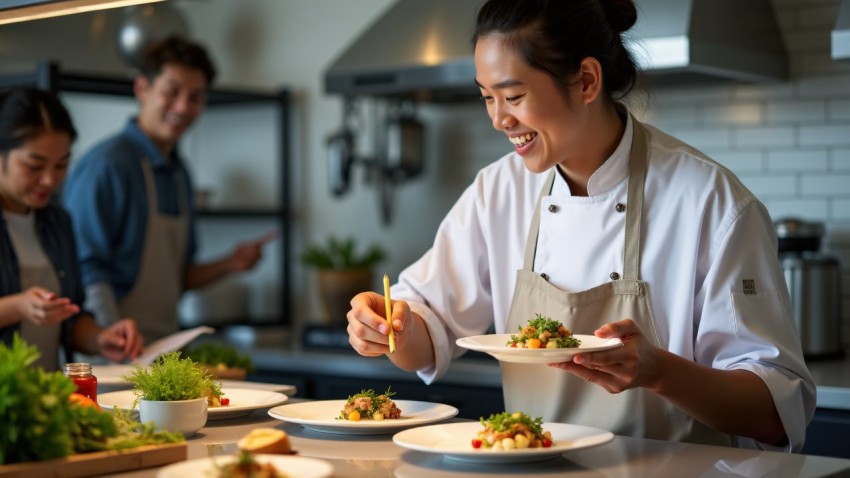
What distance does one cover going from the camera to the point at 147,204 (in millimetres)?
4176

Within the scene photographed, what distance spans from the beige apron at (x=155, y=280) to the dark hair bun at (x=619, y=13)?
225 cm

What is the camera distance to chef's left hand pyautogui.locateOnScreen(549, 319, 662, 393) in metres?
1.95

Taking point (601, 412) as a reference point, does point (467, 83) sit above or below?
above

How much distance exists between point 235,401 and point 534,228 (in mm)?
761

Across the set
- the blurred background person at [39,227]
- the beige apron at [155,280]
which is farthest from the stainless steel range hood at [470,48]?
the blurred background person at [39,227]

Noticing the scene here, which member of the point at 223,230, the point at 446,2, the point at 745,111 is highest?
the point at 446,2

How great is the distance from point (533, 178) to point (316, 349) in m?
2.01

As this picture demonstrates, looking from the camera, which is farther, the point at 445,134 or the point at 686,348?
the point at 445,134

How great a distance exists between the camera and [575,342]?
1988 mm

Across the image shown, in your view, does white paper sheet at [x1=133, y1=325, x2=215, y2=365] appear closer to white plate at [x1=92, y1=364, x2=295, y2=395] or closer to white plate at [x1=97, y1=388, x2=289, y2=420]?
white plate at [x1=92, y1=364, x2=295, y2=395]

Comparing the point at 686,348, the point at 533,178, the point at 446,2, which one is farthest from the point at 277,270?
the point at 686,348

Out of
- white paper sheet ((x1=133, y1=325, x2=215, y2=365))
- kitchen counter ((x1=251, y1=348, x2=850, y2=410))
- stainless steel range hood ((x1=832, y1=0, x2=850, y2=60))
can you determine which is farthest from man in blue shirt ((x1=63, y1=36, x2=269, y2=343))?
stainless steel range hood ((x1=832, y1=0, x2=850, y2=60))

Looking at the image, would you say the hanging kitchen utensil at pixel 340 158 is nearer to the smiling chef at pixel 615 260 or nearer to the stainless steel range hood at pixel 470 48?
the stainless steel range hood at pixel 470 48

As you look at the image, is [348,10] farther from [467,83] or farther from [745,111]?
[745,111]
